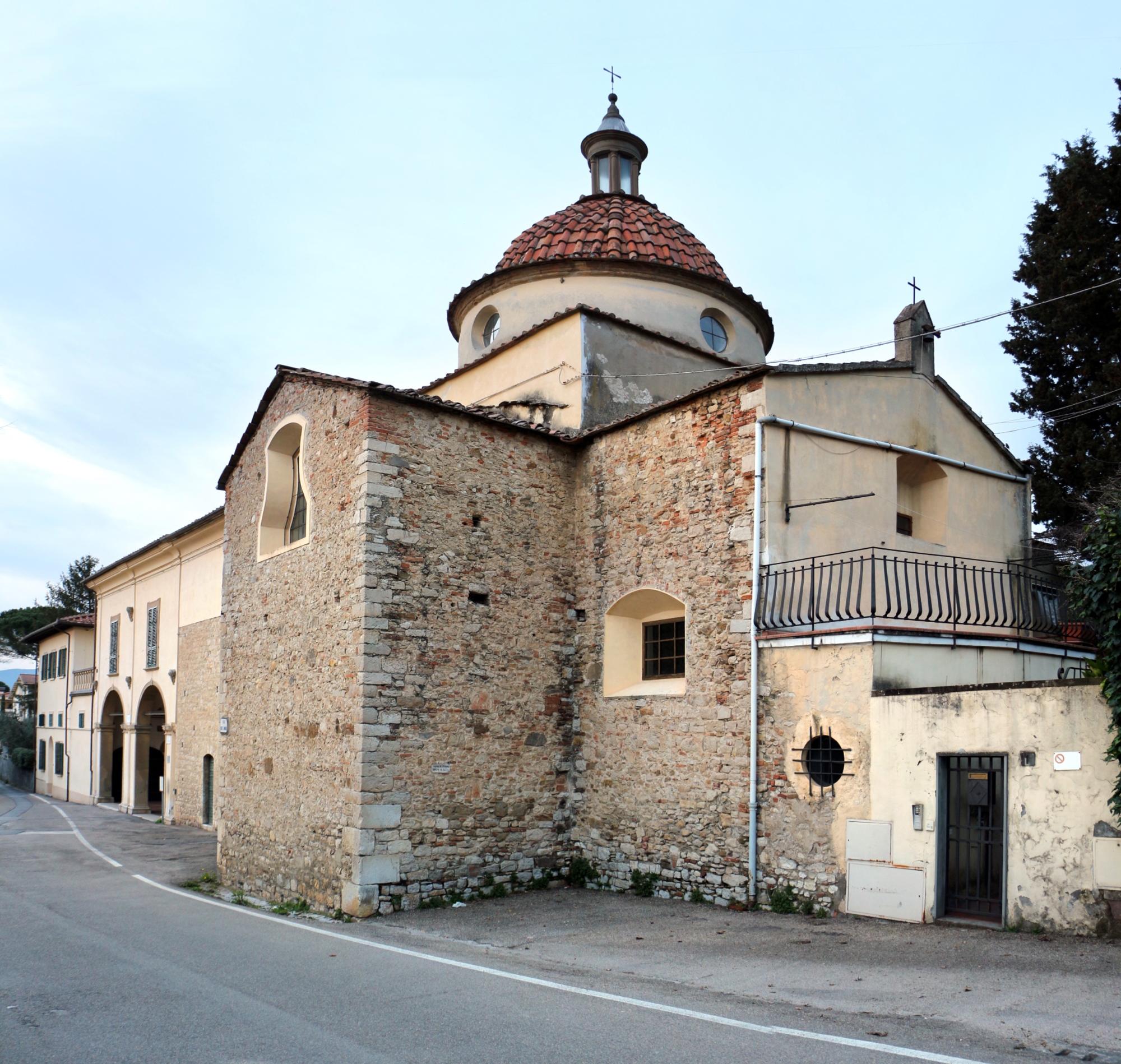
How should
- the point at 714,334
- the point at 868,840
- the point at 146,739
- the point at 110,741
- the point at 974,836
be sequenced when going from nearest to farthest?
the point at 974,836
the point at 868,840
the point at 714,334
the point at 146,739
the point at 110,741

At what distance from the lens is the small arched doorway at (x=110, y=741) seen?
2981 centimetres

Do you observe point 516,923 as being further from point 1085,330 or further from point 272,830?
point 1085,330

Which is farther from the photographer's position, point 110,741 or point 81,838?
point 110,741

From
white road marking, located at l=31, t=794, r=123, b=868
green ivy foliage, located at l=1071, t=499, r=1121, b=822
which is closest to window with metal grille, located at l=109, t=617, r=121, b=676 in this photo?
white road marking, located at l=31, t=794, r=123, b=868

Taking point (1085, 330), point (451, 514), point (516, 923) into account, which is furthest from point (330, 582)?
point (1085, 330)

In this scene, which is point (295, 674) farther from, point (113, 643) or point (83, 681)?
point (83, 681)

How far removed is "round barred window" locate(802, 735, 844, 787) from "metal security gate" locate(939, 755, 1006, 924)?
106 cm

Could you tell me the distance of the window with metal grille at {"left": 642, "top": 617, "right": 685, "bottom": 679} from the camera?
39.0ft

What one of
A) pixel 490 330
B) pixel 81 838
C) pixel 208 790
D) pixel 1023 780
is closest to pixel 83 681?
pixel 81 838

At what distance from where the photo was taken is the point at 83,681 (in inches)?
1264

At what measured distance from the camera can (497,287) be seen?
667 inches

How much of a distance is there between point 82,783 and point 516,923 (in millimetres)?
26819

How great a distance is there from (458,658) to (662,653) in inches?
103

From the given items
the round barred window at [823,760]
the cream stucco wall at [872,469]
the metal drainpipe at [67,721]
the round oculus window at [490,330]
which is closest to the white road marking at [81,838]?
the metal drainpipe at [67,721]
